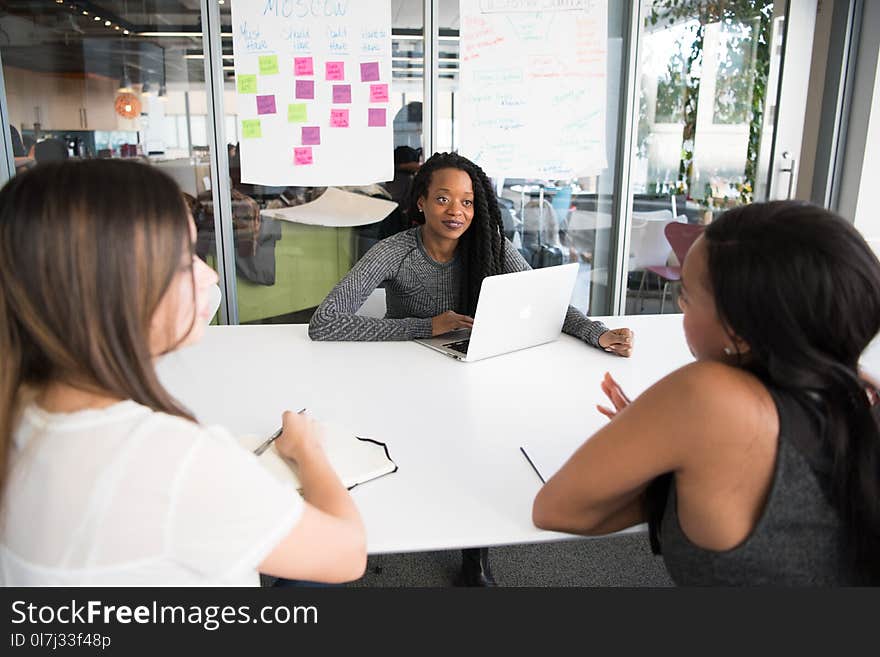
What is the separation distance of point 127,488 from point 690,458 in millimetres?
679

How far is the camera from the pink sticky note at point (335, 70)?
3213 millimetres

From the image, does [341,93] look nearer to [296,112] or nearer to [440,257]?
[296,112]

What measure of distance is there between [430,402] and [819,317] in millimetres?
884

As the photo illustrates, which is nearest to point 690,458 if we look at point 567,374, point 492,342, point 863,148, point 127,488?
point 127,488

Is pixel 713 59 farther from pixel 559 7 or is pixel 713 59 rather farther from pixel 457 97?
pixel 457 97

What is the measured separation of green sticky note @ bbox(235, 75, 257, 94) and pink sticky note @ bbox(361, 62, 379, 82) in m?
0.48

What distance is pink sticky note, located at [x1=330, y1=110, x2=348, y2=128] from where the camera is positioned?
327cm

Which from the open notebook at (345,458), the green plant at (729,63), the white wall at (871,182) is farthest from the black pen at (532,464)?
the white wall at (871,182)

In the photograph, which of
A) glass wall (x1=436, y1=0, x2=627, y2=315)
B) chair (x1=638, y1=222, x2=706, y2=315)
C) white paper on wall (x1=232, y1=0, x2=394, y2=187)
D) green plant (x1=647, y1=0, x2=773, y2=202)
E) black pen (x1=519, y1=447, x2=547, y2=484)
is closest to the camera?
black pen (x1=519, y1=447, x2=547, y2=484)

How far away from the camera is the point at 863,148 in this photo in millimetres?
3725

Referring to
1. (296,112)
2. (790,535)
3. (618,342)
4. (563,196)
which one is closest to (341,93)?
(296,112)

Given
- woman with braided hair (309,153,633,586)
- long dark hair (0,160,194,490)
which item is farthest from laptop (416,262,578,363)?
long dark hair (0,160,194,490)

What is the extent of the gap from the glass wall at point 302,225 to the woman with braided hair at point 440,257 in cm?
89

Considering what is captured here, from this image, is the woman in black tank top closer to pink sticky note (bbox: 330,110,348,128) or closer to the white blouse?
the white blouse
